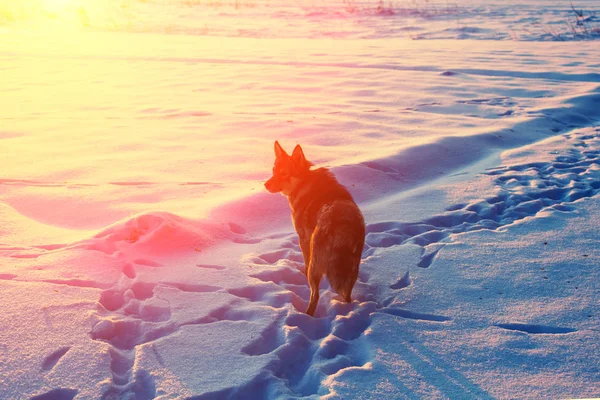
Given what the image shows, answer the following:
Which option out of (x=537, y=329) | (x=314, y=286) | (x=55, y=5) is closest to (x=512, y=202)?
(x=537, y=329)

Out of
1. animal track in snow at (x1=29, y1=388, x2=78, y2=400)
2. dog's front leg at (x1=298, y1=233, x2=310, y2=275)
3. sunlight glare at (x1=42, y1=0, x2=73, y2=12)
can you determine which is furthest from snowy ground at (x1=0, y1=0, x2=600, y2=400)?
sunlight glare at (x1=42, y1=0, x2=73, y2=12)

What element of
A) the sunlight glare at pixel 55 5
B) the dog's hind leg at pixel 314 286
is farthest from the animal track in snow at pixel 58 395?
the sunlight glare at pixel 55 5

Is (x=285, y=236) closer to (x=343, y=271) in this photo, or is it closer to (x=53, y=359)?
(x=343, y=271)

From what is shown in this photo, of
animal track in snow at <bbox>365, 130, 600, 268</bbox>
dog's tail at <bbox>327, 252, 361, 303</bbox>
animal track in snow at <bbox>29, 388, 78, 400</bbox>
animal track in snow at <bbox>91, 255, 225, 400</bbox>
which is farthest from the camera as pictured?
animal track in snow at <bbox>365, 130, 600, 268</bbox>

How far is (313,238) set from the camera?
357 centimetres

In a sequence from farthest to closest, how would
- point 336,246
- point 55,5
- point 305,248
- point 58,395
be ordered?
point 55,5 → point 305,248 → point 336,246 → point 58,395

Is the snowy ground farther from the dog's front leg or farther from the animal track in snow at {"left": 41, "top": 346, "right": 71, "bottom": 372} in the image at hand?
the dog's front leg

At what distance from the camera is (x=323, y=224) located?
3523 mm

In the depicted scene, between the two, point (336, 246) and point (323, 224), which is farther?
point (323, 224)

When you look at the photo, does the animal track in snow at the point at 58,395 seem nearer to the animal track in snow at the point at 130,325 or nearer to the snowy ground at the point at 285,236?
the snowy ground at the point at 285,236

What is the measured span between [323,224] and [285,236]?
1284mm

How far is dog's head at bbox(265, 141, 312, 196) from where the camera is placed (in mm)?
4168

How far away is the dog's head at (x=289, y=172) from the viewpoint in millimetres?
4168

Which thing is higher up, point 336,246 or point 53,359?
point 336,246
